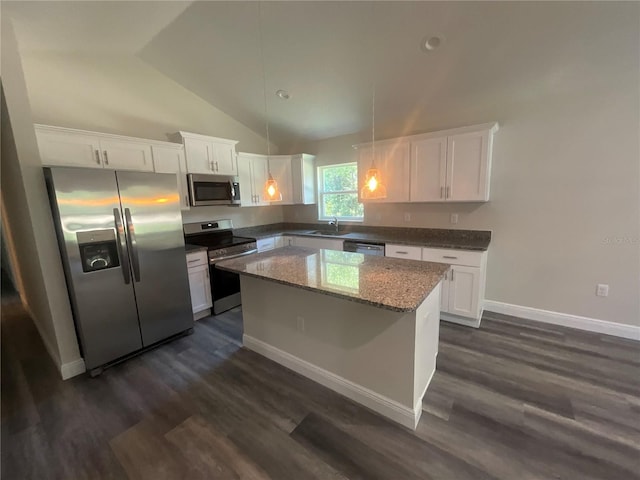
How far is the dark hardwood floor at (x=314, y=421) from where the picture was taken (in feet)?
5.17

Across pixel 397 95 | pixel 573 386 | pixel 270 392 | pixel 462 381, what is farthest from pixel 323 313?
pixel 397 95

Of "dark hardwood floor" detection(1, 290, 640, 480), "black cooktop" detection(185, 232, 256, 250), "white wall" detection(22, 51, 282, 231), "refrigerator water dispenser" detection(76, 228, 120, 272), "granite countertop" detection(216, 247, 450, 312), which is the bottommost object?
"dark hardwood floor" detection(1, 290, 640, 480)

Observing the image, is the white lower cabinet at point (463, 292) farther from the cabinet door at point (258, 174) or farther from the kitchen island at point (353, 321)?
the cabinet door at point (258, 174)

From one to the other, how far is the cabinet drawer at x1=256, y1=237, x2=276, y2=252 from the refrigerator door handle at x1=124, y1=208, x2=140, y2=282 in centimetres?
170

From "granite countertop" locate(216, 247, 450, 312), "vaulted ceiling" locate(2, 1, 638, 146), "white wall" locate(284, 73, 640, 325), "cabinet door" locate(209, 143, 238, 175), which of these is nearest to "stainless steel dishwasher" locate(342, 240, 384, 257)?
"granite countertop" locate(216, 247, 450, 312)

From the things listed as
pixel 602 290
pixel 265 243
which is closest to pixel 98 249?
pixel 265 243

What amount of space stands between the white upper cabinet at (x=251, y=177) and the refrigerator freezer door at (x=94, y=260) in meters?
1.99

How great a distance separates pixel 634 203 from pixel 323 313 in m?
3.23

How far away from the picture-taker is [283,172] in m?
4.71

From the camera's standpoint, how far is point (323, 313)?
→ 2.17 metres

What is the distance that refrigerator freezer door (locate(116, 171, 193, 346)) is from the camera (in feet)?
8.44

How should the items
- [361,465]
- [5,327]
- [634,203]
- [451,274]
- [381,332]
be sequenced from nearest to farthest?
[361,465] → [381,332] → [634,203] → [451,274] → [5,327]

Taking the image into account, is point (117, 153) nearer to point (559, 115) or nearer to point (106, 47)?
point (106, 47)

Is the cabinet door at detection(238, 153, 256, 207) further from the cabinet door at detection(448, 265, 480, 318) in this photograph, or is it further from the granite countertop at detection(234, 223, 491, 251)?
the cabinet door at detection(448, 265, 480, 318)
